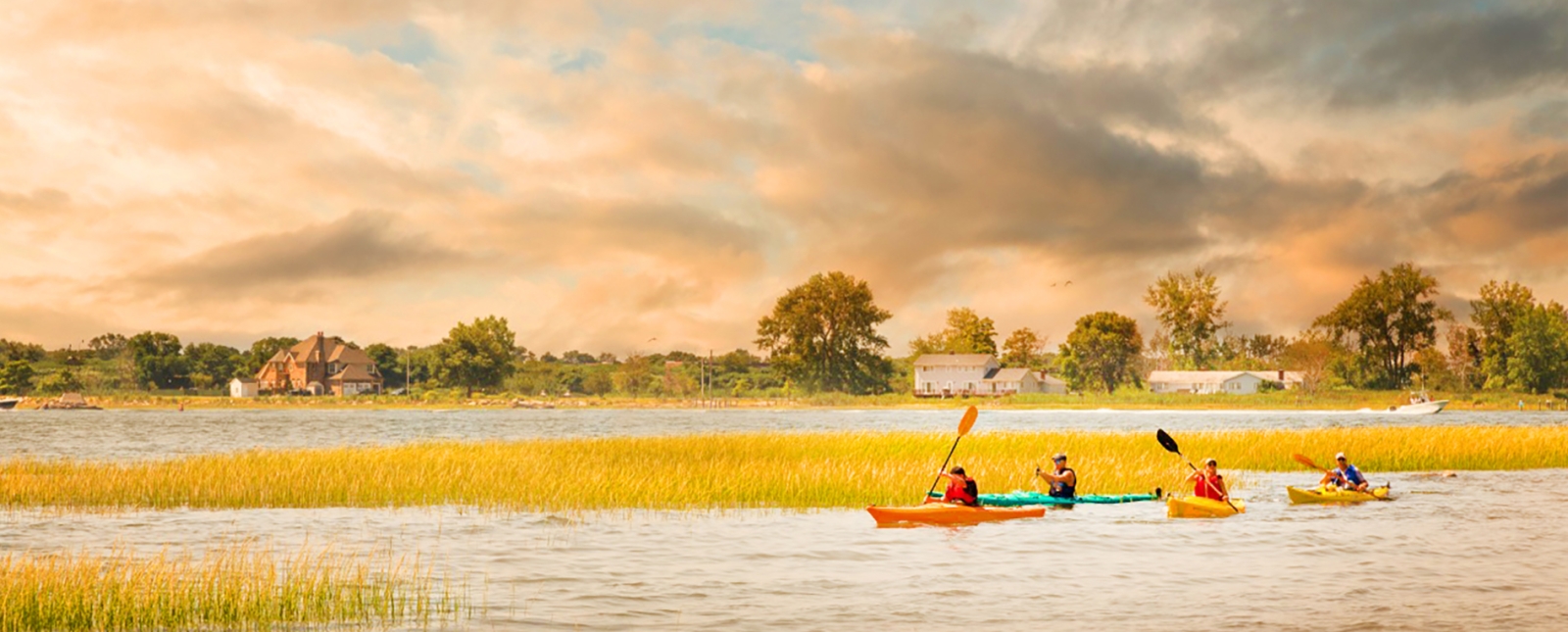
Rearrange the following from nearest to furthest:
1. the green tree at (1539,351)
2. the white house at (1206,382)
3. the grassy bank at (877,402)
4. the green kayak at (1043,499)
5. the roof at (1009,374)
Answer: the green kayak at (1043,499) → the green tree at (1539,351) → the grassy bank at (877,402) → the white house at (1206,382) → the roof at (1009,374)

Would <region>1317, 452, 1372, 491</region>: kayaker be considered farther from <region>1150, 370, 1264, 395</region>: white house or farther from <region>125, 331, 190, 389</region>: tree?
<region>125, 331, 190, 389</region>: tree

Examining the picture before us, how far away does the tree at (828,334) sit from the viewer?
166 meters

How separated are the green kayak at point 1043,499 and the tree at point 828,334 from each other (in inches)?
5260

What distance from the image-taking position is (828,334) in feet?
544

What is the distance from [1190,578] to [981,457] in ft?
62.9

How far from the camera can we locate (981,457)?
39.9 metres

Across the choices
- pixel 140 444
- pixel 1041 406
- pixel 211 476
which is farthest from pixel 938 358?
pixel 211 476

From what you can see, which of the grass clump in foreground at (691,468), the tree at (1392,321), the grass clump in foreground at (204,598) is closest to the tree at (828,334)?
the tree at (1392,321)

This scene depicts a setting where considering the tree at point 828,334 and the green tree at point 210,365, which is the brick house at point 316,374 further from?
the tree at point 828,334

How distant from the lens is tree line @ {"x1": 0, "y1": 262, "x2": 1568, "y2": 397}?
143875mm

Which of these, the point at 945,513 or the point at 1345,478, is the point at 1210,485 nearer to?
the point at 1345,478

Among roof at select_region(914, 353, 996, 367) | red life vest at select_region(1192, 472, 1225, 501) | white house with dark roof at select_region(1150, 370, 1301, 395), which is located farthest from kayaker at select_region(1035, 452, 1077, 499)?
roof at select_region(914, 353, 996, 367)

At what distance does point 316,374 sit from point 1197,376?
439 ft

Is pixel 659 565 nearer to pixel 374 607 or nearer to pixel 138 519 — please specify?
pixel 374 607
